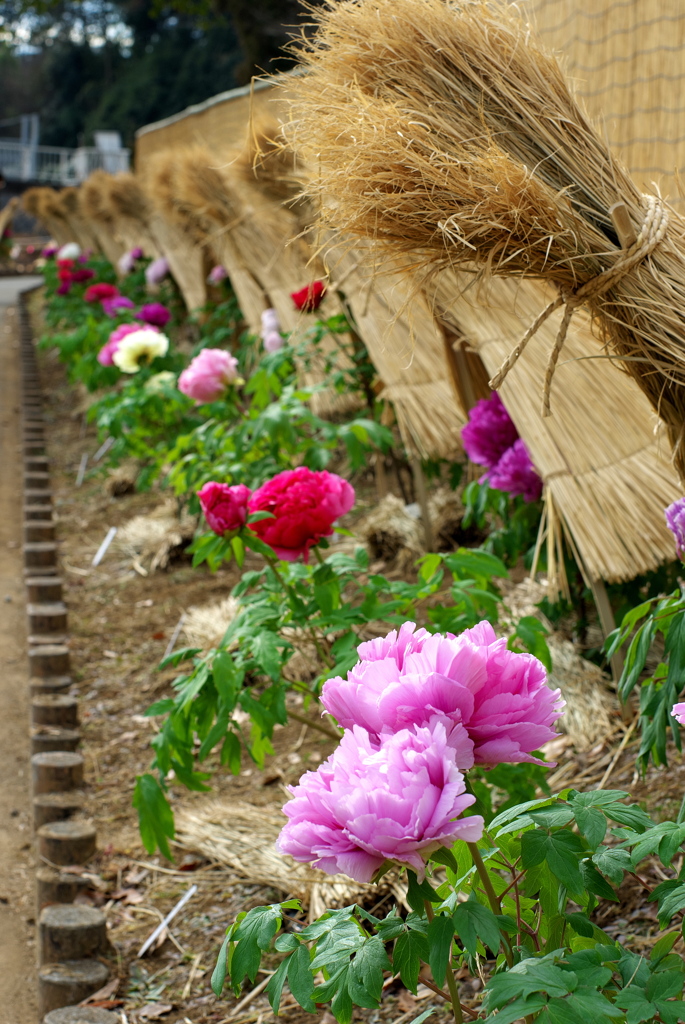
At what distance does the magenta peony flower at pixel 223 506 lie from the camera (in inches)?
62.6

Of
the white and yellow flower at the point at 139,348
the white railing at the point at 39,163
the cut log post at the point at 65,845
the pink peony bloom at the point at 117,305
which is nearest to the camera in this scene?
the cut log post at the point at 65,845

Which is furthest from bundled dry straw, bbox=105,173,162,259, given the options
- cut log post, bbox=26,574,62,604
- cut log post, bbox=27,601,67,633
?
cut log post, bbox=27,601,67,633

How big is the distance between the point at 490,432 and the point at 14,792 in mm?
1623

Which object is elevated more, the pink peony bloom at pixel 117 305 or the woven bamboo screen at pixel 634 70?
the woven bamboo screen at pixel 634 70

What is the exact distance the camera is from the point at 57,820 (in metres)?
2.26

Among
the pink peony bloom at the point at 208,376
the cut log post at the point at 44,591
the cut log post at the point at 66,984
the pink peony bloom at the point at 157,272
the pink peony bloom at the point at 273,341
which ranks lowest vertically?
the cut log post at the point at 44,591

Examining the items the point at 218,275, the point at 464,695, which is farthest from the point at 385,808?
the point at 218,275

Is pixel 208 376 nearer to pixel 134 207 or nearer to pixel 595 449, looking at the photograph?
pixel 595 449

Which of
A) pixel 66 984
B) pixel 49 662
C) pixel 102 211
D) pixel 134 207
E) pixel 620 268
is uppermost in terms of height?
pixel 620 268

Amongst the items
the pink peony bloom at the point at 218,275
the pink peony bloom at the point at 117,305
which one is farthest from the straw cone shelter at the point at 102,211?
the pink peony bloom at the point at 218,275

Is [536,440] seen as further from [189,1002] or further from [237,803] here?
[189,1002]

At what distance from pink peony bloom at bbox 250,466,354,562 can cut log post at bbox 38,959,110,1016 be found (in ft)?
2.85

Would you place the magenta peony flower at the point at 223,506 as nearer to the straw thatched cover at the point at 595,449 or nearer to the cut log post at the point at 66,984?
the straw thatched cover at the point at 595,449

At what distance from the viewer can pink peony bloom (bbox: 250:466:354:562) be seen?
1.62 m
